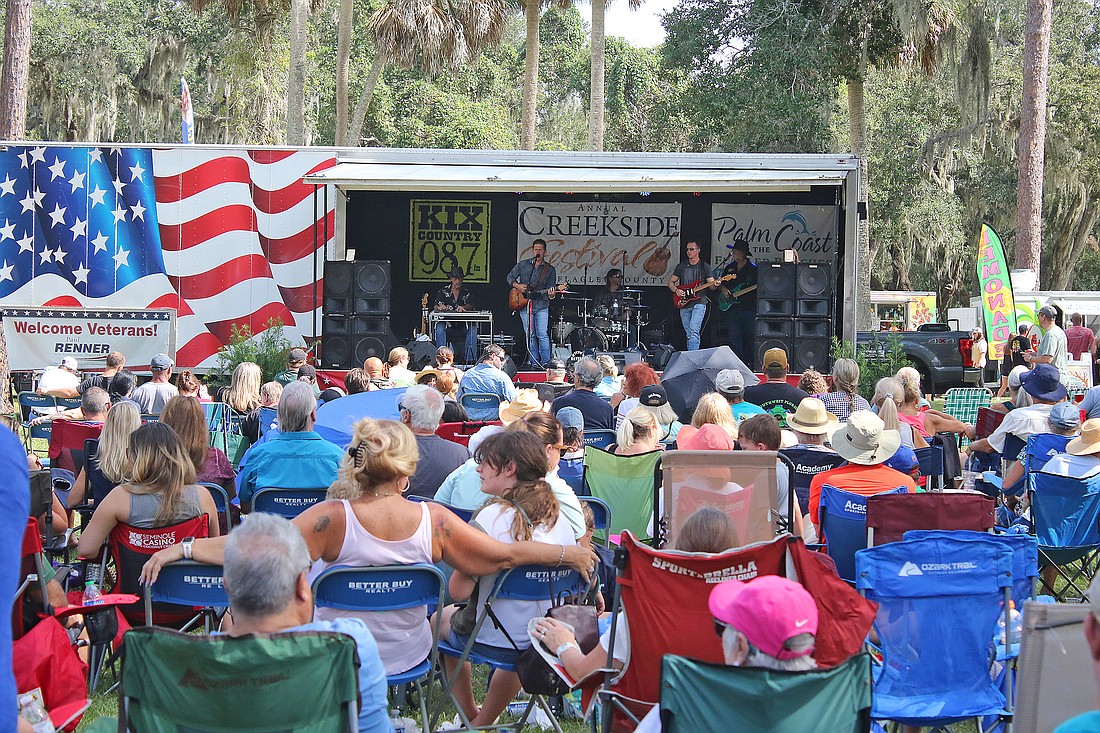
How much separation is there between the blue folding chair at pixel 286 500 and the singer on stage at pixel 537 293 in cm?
847

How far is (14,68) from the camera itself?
1282 cm

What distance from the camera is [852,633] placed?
266 cm

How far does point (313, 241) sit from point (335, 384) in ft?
5.97

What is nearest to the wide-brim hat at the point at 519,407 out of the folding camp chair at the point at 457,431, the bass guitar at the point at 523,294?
the folding camp chair at the point at 457,431

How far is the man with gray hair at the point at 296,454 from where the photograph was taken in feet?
14.8

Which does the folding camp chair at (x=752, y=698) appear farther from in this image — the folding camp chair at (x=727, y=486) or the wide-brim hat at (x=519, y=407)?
the wide-brim hat at (x=519, y=407)

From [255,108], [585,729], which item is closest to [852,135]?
[255,108]

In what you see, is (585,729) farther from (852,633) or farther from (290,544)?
(290,544)

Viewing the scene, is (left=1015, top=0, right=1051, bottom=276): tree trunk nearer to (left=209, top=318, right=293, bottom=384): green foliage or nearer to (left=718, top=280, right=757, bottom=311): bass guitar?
(left=718, top=280, right=757, bottom=311): bass guitar

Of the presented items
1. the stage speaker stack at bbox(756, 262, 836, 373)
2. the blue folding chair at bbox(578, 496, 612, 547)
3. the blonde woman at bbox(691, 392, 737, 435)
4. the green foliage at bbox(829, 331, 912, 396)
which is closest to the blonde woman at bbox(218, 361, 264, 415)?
the blonde woman at bbox(691, 392, 737, 435)

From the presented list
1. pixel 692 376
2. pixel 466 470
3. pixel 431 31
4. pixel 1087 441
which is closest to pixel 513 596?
pixel 466 470

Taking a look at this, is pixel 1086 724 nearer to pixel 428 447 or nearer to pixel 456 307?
pixel 428 447

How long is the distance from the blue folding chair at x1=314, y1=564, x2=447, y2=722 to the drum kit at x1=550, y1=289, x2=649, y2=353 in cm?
996

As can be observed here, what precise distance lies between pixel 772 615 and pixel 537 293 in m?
10.8
